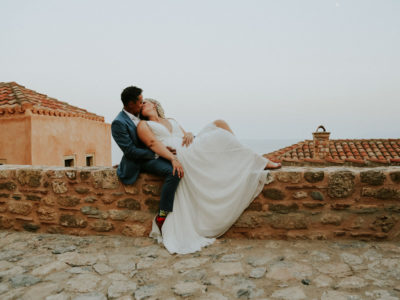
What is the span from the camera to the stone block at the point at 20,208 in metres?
3.43

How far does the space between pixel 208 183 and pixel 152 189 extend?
0.63 meters

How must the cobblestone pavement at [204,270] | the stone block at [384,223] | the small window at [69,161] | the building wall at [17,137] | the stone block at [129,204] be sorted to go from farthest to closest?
1. the small window at [69,161]
2. the building wall at [17,137]
3. the stone block at [129,204]
4. the stone block at [384,223]
5. the cobblestone pavement at [204,270]

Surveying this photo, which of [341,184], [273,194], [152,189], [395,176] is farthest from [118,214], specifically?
[395,176]

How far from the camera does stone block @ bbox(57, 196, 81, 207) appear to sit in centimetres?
328

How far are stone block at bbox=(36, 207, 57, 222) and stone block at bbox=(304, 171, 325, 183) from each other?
2808 mm

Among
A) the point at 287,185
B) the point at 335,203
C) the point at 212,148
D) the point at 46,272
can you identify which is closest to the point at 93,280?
the point at 46,272

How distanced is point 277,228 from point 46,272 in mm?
2101

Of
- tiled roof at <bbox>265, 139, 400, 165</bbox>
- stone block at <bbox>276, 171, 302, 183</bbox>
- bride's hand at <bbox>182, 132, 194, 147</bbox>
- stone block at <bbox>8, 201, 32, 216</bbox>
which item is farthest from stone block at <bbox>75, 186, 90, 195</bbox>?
tiled roof at <bbox>265, 139, 400, 165</bbox>

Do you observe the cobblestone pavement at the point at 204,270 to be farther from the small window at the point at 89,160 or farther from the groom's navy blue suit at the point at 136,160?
the small window at the point at 89,160

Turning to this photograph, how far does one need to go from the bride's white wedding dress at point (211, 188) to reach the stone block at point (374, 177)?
3.08 feet

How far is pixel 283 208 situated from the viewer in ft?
9.53

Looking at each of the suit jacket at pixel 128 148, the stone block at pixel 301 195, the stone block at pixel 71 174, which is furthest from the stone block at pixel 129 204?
the stone block at pixel 301 195

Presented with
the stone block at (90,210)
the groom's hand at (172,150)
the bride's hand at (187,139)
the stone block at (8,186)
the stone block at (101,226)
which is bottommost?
the stone block at (101,226)

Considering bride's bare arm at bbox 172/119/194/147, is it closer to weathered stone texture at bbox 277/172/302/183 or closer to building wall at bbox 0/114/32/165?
weathered stone texture at bbox 277/172/302/183
